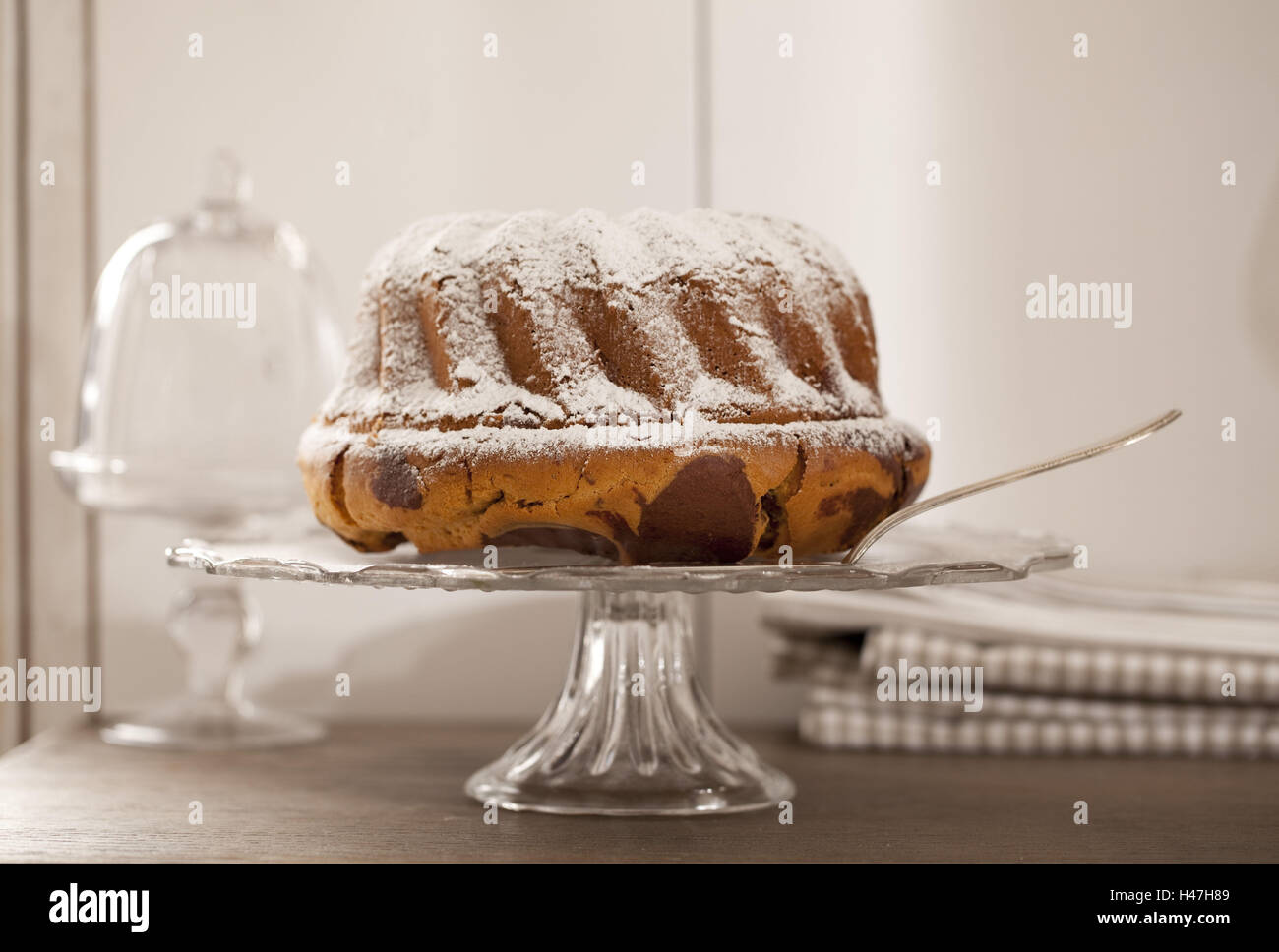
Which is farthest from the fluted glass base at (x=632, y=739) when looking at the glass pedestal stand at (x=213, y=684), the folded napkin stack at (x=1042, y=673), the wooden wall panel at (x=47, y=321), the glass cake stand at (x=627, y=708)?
the wooden wall panel at (x=47, y=321)

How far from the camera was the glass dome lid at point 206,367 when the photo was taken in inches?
Answer: 46.3

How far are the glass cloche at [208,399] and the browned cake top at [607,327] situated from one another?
32 cm

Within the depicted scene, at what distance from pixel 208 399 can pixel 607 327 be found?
50 centimetres

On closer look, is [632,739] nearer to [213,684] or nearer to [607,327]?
[607,327]

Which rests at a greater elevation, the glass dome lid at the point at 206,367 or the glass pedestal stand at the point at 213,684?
the glass dome lid at the point at 206,367

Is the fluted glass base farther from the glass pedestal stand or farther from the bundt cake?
the glass pedestal stand

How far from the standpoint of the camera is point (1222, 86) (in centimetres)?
135

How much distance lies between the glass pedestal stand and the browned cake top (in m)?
0.39

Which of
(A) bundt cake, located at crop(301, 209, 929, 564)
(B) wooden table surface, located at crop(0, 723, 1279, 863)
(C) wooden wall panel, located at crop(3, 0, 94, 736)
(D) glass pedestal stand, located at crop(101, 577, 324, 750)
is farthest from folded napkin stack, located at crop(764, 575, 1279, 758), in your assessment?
(C) wooden wall panel, located at crop(3, 0, 94, 736)

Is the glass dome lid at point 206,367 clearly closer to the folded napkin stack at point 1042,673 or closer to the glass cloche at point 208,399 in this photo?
the glass cloche at point 208,399
